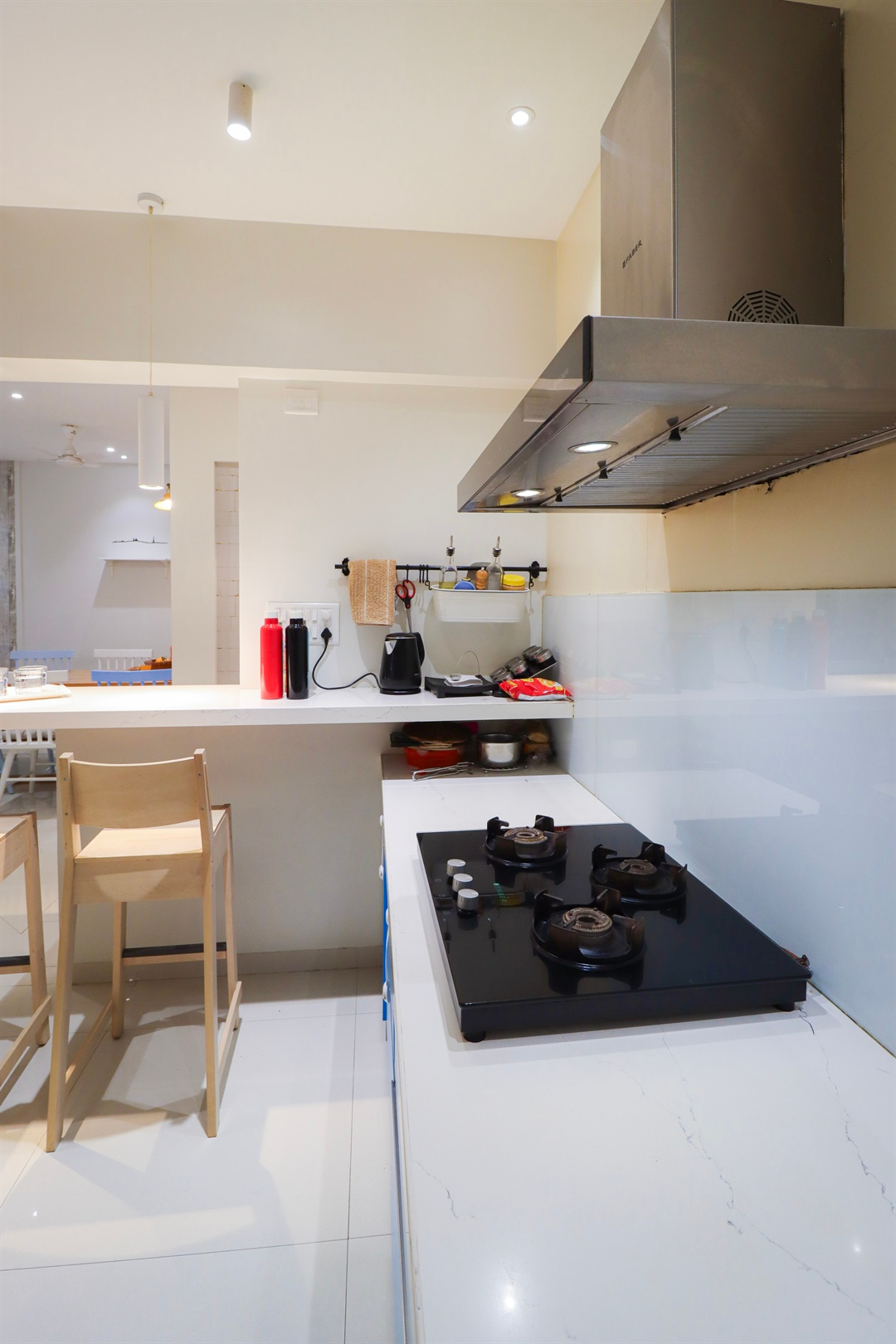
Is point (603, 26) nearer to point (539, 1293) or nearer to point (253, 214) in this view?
point (253, 214)

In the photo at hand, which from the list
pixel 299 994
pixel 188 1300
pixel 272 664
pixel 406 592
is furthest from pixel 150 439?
pixel 188 1300

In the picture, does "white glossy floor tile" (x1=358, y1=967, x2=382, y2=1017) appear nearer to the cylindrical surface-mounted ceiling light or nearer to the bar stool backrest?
the bar stool backrest

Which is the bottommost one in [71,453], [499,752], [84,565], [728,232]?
[499,752]

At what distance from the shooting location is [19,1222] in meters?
1.49

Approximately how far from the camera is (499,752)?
217 centimetres

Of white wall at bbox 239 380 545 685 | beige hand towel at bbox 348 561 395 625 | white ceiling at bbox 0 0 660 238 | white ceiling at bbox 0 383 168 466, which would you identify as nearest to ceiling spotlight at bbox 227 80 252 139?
white ceiling at bbox 0 0 660 238

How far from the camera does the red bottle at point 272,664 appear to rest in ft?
7.23

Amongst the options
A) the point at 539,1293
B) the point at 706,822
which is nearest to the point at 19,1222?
the point at 539,1293

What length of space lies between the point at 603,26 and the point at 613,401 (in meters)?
1.29

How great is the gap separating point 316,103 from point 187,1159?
101 inches

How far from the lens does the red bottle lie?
221 centimetres

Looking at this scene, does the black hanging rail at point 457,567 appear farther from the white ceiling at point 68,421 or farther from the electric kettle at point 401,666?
the white ceiling at point 68,421

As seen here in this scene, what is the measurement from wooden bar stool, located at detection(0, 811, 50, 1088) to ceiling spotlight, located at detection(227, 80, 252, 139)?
6.10 ft

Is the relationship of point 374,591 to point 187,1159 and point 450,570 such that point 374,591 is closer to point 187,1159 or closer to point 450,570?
point 450,570
